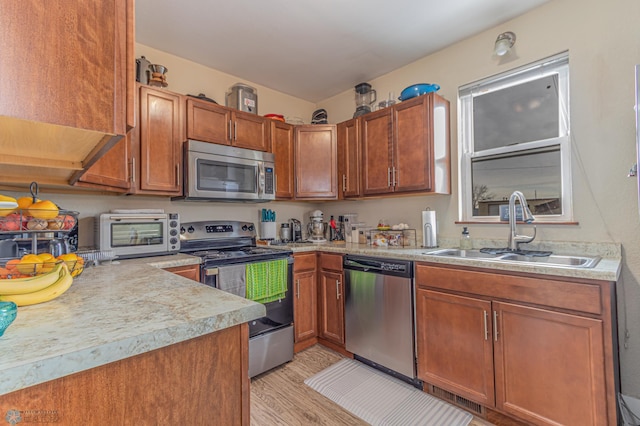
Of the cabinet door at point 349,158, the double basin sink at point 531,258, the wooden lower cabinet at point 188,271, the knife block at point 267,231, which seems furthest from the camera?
the knife block at point 267,231

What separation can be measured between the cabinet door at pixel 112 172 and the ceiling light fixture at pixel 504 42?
2.63 m

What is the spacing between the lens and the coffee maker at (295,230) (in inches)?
131

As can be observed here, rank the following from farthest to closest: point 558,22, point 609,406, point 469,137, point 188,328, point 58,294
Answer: point 469,137
point 558,22
point 609,406
point 58,294
point 188,328

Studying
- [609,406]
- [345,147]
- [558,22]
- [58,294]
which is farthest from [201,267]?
[558,22]

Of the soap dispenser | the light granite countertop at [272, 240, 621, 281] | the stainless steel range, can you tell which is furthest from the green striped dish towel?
the soap dispenser

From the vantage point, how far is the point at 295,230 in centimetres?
334

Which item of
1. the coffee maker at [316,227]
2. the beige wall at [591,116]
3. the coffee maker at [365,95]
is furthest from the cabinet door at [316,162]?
the beige wall at [591,116]

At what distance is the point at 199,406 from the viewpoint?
75 cm

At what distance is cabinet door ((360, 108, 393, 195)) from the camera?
2.68 metres

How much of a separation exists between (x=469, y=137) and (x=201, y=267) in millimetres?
2421

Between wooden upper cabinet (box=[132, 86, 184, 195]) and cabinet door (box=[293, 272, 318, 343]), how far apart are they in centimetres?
130

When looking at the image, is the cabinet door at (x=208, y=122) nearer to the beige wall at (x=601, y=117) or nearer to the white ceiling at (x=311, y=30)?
the white ceiling at (x=311, y=30)

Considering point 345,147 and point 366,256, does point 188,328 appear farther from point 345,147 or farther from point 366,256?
point 345,147

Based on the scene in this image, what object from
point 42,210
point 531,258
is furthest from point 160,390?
point 531,258
